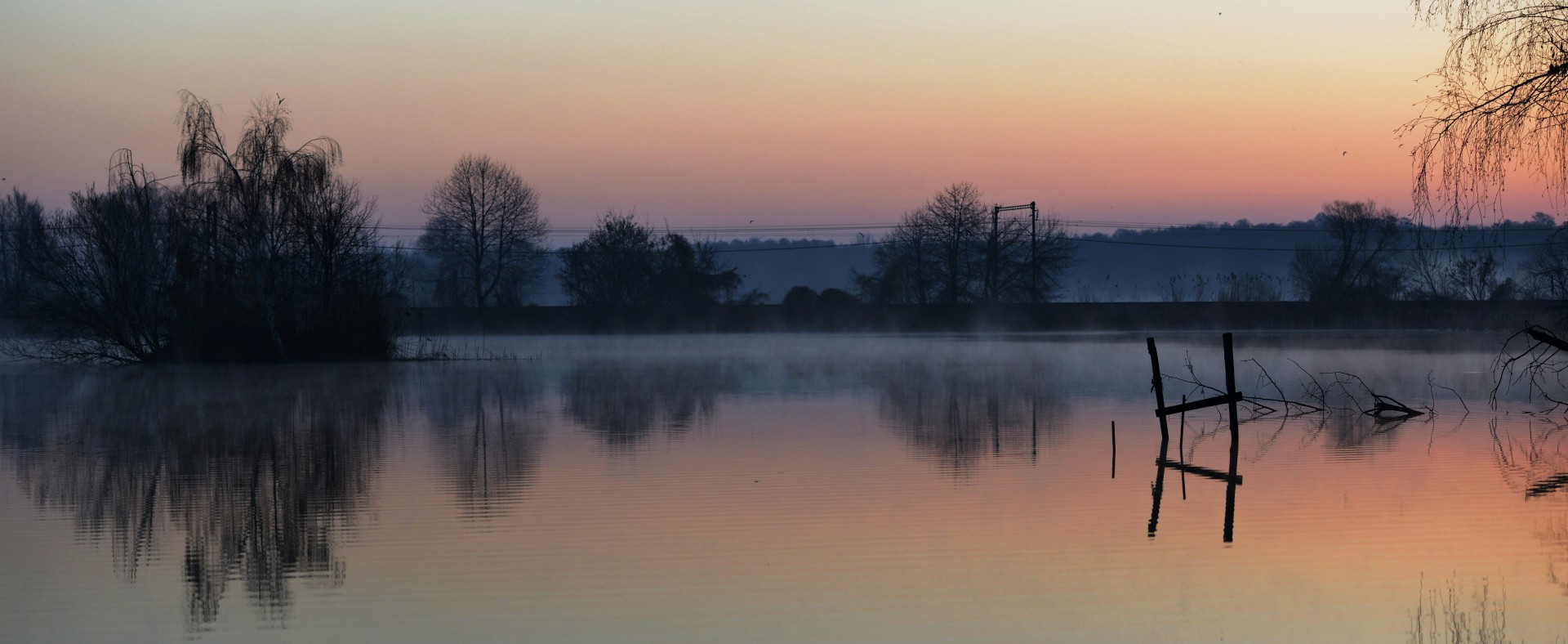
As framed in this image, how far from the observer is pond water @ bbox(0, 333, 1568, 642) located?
7.55 m

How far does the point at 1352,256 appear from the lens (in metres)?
75.8

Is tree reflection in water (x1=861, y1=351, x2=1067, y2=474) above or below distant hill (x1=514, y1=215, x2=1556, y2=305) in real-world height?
below

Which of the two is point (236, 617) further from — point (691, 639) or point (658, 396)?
point (658, 396)

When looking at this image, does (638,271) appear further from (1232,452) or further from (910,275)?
(1232,452)

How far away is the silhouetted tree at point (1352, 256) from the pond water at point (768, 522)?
5474 centimetres

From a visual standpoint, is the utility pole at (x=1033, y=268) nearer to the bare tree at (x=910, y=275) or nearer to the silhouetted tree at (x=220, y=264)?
the bare tree at (x=910, y=275)

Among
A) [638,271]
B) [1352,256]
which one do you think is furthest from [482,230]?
[1352,256]

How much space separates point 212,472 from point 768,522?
6.49 m

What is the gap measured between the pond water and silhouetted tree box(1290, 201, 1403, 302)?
54.7m

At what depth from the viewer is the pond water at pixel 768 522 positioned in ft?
24.8

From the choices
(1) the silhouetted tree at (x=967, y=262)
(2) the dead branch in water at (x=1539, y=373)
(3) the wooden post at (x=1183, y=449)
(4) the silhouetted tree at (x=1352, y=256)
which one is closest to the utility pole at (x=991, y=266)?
(1) the silhouetted tree at (x=967, y=262)

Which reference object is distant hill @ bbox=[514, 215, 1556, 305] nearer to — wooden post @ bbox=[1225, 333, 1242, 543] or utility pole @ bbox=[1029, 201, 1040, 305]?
utility pole @ bbox=[1029, 201, 1040, 305]

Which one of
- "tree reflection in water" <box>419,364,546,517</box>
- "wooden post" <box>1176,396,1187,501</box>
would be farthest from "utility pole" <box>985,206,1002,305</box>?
"wooden post" <box>1176,396,1187,501</box>

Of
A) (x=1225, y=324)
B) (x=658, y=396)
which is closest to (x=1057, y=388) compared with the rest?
(x=658, y=396)
